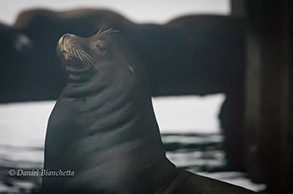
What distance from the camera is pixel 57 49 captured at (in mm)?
1710

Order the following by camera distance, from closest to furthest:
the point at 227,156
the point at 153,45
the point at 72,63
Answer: the point at 72,63 → the point at 153,45 → the point at 227,156

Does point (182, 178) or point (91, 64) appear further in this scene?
point (182, 178)

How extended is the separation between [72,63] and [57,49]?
0.29 ft

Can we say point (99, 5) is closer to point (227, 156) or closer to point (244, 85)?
point (244, 85)

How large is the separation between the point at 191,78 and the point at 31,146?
0.70m

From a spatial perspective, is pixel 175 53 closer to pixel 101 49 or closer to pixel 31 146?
pixel 101 49

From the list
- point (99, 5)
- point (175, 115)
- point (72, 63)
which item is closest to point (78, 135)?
point (72, 63)

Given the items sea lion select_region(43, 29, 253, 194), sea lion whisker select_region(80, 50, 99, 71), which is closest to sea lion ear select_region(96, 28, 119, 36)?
sea lion select_region(43, 29, 253, 194)

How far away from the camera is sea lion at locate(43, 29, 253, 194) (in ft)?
5.56

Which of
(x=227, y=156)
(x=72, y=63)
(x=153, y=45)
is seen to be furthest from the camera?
(x=227, y=156)

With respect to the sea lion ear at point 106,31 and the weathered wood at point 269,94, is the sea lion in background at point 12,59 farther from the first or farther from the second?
the weathered wood at point 269,94

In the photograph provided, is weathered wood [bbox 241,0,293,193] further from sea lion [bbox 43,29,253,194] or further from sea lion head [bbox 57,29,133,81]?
sea lion head [bbox 57,29,133,81]

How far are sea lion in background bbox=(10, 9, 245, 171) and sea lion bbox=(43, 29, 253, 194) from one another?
0.05 m

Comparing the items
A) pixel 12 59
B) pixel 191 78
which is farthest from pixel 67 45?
pixel 191 78
